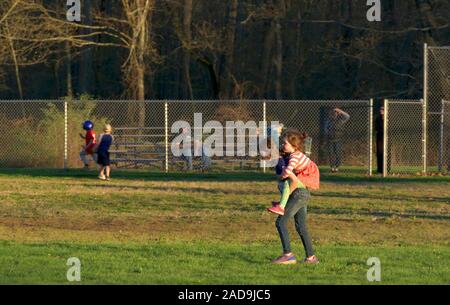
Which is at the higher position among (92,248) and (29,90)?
(29,90)

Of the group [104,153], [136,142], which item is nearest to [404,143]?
[136,142]

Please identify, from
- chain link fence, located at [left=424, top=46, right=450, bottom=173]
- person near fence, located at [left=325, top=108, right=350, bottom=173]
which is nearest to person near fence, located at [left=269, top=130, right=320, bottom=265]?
chain link fence, located at [left=424, top=46, right=450, bottom=173]

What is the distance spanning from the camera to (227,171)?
107 feet

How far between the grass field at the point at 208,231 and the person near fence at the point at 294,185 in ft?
1.23

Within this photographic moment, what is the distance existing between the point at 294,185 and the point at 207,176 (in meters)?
17.4

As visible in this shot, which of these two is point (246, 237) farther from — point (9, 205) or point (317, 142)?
point (317, 142)

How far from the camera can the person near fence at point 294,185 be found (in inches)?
500

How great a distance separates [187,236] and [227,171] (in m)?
16.3

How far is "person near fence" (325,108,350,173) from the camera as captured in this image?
31.4 meters

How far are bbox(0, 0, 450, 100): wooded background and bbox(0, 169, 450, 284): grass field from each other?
13.9m

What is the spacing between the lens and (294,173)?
1281 cm

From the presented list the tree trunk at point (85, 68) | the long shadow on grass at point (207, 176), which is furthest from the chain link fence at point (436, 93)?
the tree trunk at point (85, 68)

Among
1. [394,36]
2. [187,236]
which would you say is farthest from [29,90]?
[187,236]

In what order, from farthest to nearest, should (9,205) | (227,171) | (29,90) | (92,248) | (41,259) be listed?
(29,90), (227,171), (9,205), (92,248), (41,259)
